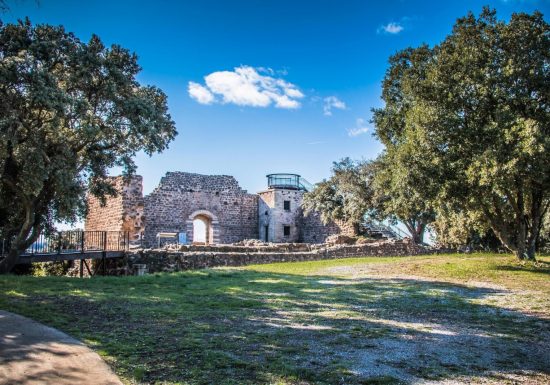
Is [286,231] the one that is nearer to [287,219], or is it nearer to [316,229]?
[287,219]

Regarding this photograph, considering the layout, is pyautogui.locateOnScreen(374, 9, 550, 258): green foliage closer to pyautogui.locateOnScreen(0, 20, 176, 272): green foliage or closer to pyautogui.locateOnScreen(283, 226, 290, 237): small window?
pyautogui.locateOnScreen(0, 20, 176, 272): green foliage

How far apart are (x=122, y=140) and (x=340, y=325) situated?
9.25m

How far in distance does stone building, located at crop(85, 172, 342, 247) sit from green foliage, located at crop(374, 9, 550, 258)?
1772 centimetres

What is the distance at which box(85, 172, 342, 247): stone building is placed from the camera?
2792 centimetres

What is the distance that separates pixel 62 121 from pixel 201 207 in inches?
817

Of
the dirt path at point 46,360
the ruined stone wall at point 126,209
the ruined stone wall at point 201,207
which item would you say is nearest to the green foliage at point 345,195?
the ruined stone wall at point 201,207

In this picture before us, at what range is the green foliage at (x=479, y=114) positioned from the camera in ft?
40.2

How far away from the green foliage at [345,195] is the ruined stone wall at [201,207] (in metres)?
4.90

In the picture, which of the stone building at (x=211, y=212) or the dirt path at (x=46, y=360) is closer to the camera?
the dirt path at (x=46, y=360)

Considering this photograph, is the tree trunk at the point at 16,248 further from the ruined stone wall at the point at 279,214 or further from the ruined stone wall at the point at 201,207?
the ruined stone wall at the point at 279,214

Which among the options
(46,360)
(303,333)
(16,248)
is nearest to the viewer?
(46,360)

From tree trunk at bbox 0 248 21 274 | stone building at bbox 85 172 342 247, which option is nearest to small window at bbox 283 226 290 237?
stone building at bbox 85 172 342 247

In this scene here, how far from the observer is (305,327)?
19.7 ft

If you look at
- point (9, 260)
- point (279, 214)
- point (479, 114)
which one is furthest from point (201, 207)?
point (479, 114)
